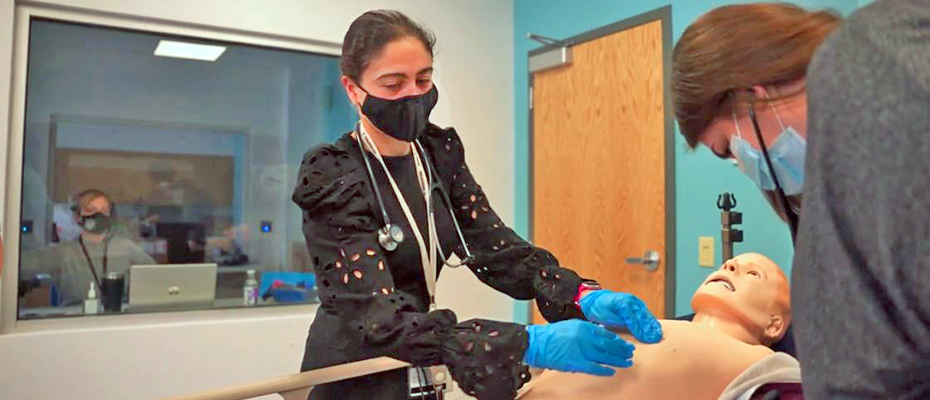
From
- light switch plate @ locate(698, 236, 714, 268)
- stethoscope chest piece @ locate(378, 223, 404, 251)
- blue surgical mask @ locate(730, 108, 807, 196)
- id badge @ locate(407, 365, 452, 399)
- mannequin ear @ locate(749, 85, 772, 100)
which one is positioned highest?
mannequin ear @ locate(749, 85, 772, 100)

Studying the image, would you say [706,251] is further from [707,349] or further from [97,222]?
[97,222]

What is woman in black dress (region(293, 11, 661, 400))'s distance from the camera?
1.11 meters

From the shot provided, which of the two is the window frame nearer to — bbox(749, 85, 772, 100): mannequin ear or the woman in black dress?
the woman in black dress

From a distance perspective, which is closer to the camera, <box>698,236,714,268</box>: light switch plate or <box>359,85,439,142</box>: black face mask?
<box>359,85,439,142</box>: black face mask

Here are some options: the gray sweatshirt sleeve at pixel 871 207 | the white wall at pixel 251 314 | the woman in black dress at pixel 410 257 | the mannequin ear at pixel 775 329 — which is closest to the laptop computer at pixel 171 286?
the white wall at pixel 251 314

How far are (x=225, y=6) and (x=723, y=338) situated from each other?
90.3 inches

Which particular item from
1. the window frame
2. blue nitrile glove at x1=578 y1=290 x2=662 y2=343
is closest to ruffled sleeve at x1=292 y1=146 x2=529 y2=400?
blue nitrile glove at x1=578 y1=290 x2=662 y2=343

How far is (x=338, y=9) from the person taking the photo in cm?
298

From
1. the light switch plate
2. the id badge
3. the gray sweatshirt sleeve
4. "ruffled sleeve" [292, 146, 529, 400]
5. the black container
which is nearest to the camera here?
the gray sweatshirt sleeve

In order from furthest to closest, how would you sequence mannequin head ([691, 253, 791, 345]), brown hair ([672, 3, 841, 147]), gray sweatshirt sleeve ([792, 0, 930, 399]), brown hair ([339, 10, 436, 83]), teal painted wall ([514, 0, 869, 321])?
teal painted wall ([514, 0, 869, 321]), mannequin head ([691, 253, 791, 345]), brown hair ([339, 10, 436, 83]), brown hair ([672, 3, 841, 147]), gray sweatshirt sleeve ([792, 0, 930, 399])

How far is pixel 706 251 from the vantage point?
7.86ft

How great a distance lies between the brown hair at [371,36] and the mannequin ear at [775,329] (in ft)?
3.21

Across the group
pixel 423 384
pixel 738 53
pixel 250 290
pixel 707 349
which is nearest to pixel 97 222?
pixel 250 290

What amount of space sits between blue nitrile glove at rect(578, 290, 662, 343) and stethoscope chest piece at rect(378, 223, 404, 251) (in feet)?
1.30
